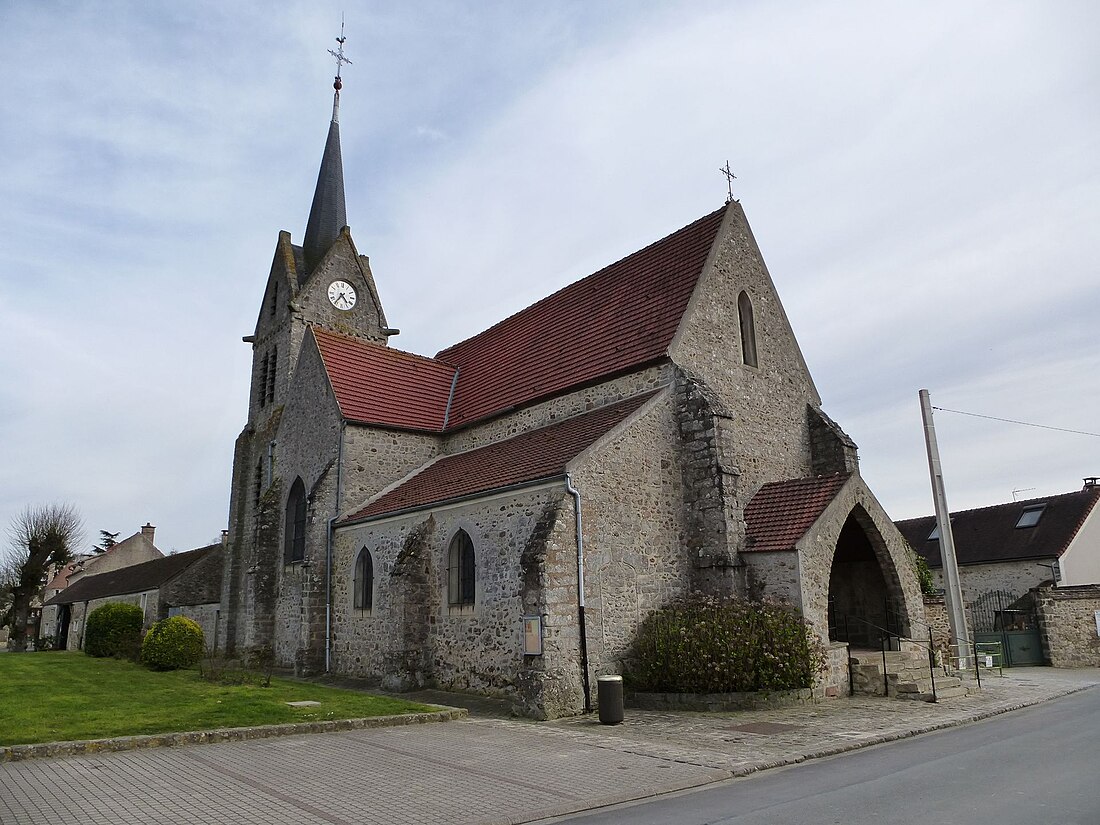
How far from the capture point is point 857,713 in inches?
515

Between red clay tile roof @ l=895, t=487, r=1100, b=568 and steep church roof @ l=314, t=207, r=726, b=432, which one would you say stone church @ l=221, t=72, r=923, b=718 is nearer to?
steep church roof @ l=314, t=207, r=726, b=432

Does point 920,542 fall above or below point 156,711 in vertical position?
above

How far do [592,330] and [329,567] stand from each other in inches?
372

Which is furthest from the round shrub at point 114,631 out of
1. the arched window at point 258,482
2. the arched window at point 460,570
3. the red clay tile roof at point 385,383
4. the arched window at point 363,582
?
the arched window at point 460,570

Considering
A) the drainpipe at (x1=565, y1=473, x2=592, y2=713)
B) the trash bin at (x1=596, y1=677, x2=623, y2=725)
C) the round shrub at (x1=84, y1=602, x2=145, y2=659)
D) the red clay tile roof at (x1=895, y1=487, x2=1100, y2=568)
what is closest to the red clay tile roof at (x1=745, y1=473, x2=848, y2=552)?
the drainpipe at (x1=565, y1=473, x2=592, y2=713)

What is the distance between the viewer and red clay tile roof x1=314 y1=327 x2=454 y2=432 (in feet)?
71.8

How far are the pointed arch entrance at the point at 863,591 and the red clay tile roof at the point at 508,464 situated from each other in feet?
20.2

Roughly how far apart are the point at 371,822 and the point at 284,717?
19.8ft

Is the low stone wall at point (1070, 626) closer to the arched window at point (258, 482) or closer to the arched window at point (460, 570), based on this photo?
Result: the arched window at point (460, 570)

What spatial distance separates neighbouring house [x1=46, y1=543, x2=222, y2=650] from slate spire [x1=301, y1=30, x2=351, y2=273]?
1342cm

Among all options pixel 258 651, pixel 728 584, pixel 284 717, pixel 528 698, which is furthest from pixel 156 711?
pixel 728 584

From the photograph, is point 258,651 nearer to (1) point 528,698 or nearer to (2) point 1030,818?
(1) point 528,698

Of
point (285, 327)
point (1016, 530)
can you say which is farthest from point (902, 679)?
point (285, 327)

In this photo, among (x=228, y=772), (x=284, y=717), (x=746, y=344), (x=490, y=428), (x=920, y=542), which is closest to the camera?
(x=228, y=772)
